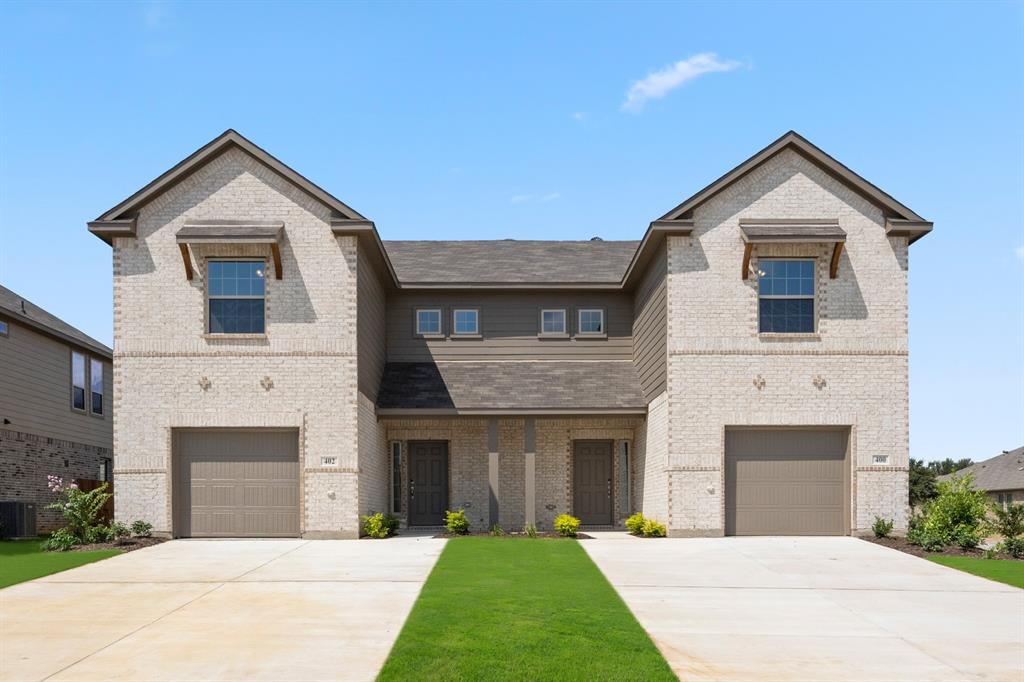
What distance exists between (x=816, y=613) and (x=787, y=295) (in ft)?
32.0

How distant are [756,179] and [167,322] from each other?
Answer: 13.0 metres

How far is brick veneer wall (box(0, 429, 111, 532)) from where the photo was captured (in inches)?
904

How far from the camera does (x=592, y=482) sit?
23625 mm

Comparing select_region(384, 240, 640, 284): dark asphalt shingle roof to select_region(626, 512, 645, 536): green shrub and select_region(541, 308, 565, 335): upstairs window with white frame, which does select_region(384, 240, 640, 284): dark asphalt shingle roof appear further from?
select_region(626, 512, 645, 536): green shrub

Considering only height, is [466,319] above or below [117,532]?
above

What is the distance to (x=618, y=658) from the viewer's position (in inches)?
340

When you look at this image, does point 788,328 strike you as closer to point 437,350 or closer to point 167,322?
point 437,350

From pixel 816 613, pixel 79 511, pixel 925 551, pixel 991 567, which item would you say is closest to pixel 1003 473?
pixel 925 551

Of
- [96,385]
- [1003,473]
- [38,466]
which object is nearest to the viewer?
[38,466]

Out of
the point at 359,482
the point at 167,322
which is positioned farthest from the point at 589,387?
the point at 167,322

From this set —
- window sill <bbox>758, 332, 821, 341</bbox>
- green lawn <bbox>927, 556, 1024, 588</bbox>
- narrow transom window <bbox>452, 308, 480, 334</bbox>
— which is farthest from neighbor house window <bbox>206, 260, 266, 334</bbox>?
green lawn <bbox>927, 556, 1024, 588</bbox>

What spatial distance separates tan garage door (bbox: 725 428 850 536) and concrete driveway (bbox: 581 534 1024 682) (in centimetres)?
188

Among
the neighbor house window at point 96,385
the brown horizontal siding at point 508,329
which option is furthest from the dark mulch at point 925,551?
the neighbor house window at point 96,385

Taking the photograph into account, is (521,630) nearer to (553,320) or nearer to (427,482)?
(427,482)
